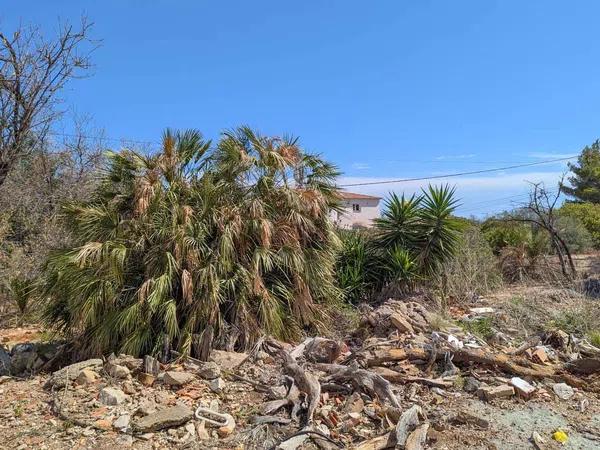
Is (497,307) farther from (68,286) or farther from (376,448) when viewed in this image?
(68,286)

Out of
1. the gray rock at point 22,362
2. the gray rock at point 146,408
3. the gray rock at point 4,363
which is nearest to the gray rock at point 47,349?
the gray rock at point 22,362

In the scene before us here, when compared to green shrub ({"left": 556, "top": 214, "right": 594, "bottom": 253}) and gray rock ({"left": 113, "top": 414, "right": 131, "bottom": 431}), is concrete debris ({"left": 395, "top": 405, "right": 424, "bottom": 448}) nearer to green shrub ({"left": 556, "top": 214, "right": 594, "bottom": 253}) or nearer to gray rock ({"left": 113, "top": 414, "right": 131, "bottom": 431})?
gray rock ({"left": 113, "top": 414, "right": 131, "bottom": 431})

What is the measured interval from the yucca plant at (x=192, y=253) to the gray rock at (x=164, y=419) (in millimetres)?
1473

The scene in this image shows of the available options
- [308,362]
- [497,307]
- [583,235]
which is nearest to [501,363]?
[308,362]

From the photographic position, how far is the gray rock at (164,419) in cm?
438

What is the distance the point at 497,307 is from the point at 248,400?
606 cm

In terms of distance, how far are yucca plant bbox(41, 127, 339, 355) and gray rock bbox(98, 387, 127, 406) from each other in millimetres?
969

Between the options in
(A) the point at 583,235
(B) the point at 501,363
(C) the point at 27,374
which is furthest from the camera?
(A) the point at 583,235

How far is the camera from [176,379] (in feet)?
17.3

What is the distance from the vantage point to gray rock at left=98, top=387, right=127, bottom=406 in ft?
16.0

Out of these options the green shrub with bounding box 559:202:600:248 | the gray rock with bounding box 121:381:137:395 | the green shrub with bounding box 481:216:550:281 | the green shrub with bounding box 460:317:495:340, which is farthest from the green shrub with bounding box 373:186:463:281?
the green shrub with bounding box 559:202:600:248

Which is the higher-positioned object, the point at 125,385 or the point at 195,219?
the point at 195,219

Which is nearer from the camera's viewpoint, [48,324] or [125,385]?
[125,385]

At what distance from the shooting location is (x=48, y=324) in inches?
279
